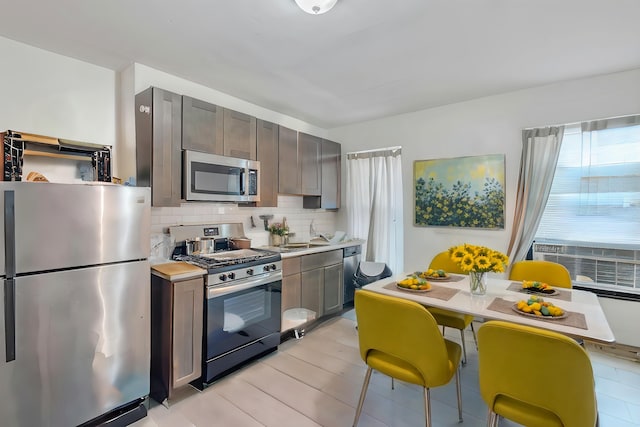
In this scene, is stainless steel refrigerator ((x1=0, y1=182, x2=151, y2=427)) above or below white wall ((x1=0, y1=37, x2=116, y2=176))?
below

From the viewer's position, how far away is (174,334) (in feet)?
6.89

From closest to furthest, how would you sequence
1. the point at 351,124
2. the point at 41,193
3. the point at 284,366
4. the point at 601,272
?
the point at 41,193 → the point at 284,366 → the point at 601,272 → the point at 351,124

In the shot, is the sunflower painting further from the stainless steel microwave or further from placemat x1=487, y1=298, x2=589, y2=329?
the stainless steel microwave

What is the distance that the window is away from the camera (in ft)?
8.92

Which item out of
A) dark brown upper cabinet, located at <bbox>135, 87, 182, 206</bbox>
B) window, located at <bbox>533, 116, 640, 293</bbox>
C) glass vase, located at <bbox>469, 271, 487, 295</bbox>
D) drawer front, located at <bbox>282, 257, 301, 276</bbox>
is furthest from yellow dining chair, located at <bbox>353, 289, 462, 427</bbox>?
window, located at <bbox>533, 116, 640, 293</bbox>

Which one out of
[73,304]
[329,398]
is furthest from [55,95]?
[329,398]

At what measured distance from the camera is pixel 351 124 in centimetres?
445

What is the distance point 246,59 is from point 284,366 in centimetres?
261

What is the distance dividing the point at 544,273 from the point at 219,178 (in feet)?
9.50

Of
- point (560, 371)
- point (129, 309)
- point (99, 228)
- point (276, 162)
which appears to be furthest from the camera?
point (276, 162)

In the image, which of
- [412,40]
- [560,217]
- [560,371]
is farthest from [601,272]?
[412,40]

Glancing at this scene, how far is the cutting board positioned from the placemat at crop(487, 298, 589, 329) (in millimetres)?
1958

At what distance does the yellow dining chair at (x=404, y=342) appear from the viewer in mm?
1524

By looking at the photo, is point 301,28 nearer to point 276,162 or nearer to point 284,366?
point 276,162
